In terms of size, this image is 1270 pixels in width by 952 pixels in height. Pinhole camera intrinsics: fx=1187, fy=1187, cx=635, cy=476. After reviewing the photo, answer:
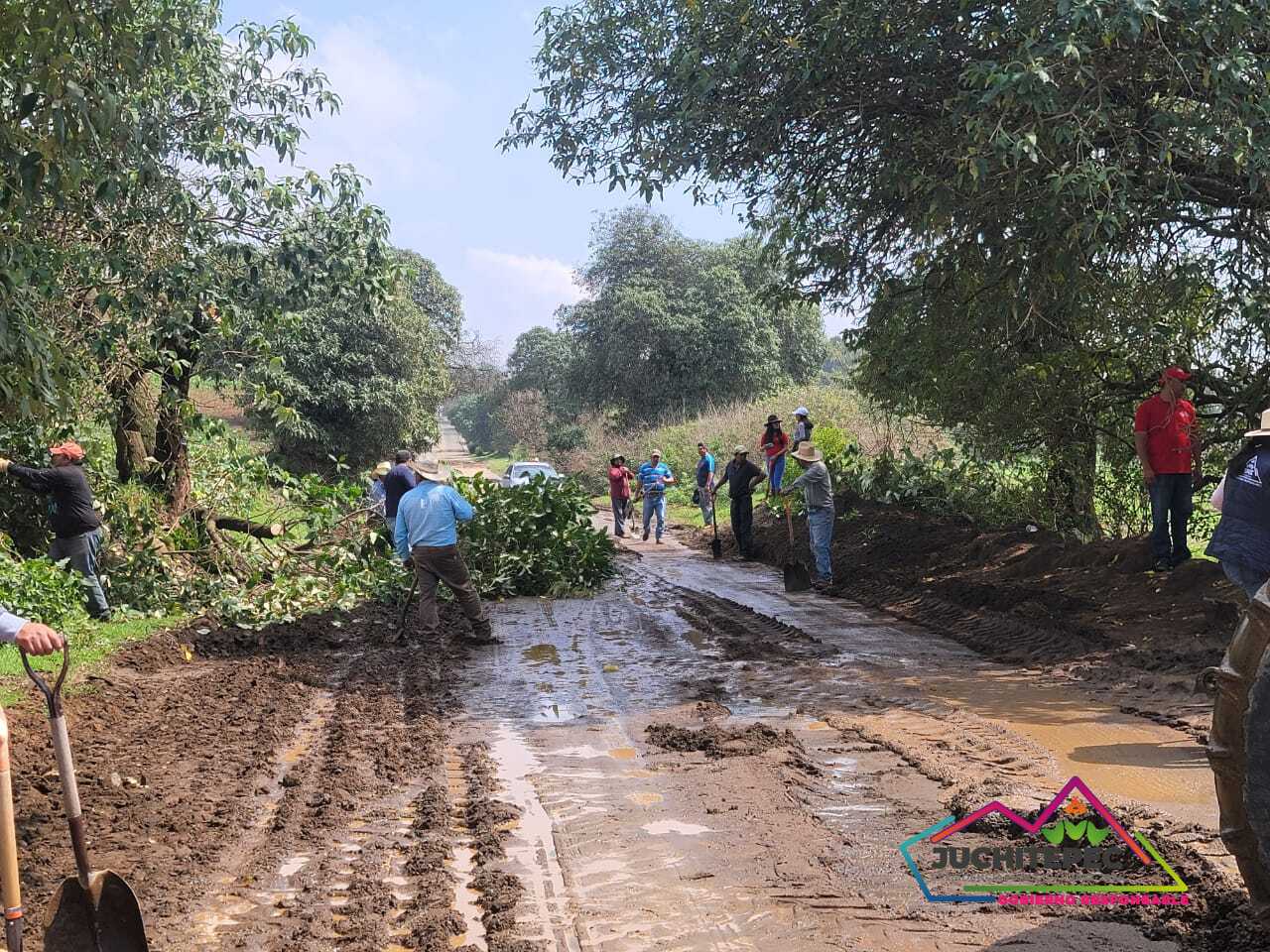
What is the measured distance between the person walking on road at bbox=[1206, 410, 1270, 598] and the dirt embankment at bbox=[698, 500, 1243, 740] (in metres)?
0.98

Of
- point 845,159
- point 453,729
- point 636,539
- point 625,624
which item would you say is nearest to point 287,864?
point 453,729

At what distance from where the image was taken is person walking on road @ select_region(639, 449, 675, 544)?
23219mm

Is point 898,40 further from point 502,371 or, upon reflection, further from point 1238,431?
point 502,371

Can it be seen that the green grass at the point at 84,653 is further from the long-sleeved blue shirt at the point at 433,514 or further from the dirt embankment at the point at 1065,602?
the dirt embankment at the point at 1065,602

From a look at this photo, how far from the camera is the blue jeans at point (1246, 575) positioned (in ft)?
22.8

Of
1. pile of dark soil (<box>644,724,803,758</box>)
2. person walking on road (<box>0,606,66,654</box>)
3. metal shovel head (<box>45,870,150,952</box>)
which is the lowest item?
pile of dark soil (<box>644,724,803,758</box>)

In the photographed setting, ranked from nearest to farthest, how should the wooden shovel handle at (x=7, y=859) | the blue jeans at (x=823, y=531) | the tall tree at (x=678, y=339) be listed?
1. the wooden shovel handle at (x=7, y=859)
2. the blue jeans at (x=823, y=531)
3. the tall tree at (x=678, y=339)

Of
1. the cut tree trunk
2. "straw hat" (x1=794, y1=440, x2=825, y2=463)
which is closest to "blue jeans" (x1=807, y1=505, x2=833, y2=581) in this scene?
"straw hat" (x1=794, y1=440, x2=825, y2=463)

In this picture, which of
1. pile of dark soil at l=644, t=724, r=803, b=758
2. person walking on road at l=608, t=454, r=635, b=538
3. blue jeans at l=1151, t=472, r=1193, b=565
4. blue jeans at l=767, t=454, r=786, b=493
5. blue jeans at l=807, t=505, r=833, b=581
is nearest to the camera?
pile of dark soil at l=644, t=724, r=803, b=758

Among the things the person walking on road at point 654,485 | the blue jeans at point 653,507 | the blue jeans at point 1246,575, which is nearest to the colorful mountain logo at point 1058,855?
the blue jeans at point 1246,575

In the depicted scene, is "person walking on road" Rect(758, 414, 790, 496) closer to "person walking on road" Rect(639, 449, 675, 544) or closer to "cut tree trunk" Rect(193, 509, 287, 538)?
"person walking on road" Rect(639, 449, 675, 544)

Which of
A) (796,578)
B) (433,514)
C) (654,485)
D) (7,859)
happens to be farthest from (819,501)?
(7,859)

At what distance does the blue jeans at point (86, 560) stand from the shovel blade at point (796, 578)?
26.5 ft

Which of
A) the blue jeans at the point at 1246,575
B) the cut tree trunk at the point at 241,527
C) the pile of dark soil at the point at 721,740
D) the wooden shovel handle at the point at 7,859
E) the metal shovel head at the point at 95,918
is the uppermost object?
the cut tree trunk at the point at 241,527
